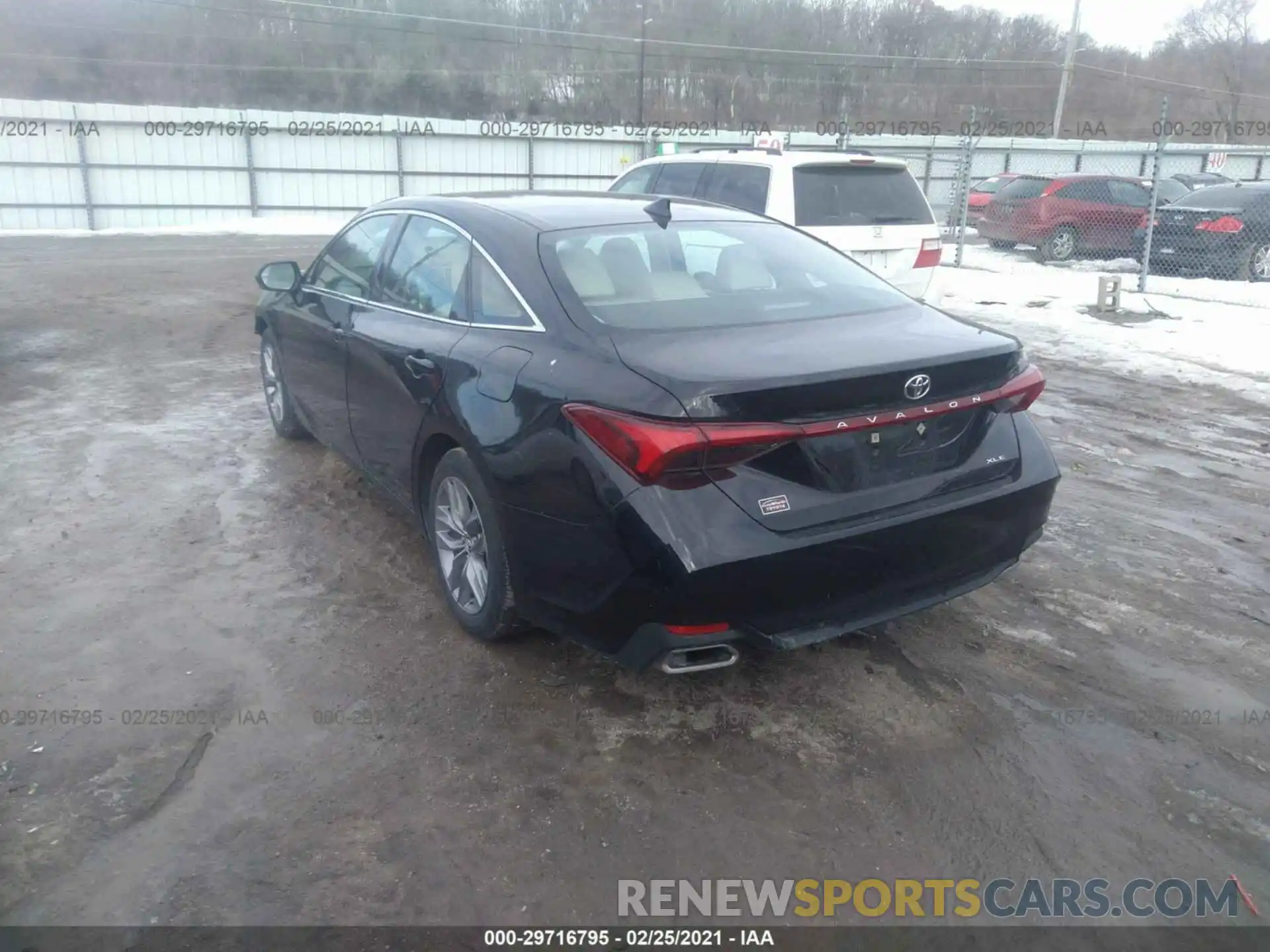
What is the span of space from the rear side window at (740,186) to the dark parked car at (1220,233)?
Result: 295 inches

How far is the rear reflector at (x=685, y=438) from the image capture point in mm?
2689

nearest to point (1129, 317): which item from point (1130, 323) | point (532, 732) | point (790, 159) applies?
point (1130, 323)

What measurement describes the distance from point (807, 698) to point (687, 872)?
94 centimetres

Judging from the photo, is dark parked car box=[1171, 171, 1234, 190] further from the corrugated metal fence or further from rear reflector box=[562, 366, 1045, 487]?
rear reflector box=[562, 366, 1045, 487]

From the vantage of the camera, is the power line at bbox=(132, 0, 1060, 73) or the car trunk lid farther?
the power line at bbox=(132, 0, 1060, 73)

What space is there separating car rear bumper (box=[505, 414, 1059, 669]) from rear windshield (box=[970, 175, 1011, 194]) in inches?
811

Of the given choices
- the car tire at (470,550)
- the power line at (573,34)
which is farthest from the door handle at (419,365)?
the power line at (573,34)

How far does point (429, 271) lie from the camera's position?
13.3 feet

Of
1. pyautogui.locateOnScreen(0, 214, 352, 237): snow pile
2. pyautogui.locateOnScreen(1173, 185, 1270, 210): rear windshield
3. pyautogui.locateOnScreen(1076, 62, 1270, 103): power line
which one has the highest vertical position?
pyautogui.locateOnScreen(1076, 62, 1270, 103): power line

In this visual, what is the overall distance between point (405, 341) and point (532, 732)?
5.47ft

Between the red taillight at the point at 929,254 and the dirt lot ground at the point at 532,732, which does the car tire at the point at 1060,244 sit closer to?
the red taillight at the point at 929,254

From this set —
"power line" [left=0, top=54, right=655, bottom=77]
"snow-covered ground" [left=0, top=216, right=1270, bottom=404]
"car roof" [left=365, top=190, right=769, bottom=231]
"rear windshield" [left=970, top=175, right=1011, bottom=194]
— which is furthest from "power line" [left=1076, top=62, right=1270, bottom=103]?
"car roof" [left=365, top=190, right=769, bottom=231]

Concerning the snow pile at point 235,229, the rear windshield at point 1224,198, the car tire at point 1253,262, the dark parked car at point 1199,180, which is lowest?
the snow pile at point 235,229

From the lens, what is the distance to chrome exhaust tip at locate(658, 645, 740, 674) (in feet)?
9.50
